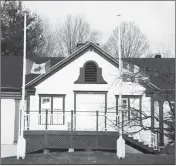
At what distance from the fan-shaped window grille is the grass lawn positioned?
4882 mm

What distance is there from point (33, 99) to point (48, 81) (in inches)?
52.5

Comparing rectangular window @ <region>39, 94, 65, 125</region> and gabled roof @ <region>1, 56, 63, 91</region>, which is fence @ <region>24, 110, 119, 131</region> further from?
gabled roof @ <region>1, 56, 63, 91</region>

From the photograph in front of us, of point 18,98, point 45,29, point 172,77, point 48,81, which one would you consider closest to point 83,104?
point 48,81

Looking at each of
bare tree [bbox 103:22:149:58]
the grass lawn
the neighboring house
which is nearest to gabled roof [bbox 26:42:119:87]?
the neighboring house

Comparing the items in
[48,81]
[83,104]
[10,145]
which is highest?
[48,81]

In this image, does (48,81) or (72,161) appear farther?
(48,81)

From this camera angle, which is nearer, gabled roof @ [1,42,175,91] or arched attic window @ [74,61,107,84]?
gabled roof @ [1,42,175,91]

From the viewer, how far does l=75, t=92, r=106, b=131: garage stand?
18.6m

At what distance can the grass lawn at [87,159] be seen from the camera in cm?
1361

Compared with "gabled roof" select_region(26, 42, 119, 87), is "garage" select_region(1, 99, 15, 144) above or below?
below

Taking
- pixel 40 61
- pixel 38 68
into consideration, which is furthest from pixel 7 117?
pixel 40 61

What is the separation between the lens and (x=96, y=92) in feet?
61.7

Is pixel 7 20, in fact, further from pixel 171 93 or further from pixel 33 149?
pixel 171 93

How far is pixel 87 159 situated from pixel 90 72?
20.7 feet
